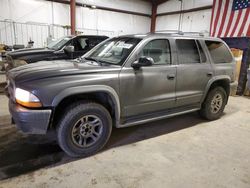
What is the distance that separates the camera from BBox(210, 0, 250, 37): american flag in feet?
25.3

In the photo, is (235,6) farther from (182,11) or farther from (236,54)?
(182,11)

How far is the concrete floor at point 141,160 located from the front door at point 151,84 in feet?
1.79

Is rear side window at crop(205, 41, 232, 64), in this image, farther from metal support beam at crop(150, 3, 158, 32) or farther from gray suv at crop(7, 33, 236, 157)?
metal support beam at crop(150, 3, 158, 32)

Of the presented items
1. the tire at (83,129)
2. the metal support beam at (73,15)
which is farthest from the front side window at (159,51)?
the metal support beam at (73,15)

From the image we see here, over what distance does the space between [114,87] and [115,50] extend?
78 centimetres

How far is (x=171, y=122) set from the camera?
388cm

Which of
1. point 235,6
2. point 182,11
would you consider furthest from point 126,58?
point 182,11

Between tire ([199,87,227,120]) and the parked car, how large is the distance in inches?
126

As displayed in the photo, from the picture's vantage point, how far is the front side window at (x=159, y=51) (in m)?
2.96

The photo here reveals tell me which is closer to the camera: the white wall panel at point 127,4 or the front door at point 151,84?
the front door at point 151,84

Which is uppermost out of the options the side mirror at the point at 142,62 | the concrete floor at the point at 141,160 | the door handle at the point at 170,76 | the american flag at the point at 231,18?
the american flag at the point at 231,18

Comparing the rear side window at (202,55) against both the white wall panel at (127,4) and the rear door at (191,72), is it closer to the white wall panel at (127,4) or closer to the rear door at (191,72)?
the rear door at (191,72)

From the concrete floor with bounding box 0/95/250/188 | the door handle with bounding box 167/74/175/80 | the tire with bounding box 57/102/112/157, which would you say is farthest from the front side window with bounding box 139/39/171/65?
the concrete floor with bounding box 0/95/250/188

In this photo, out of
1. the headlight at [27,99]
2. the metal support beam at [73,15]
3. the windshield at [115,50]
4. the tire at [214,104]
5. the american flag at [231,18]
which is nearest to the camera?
the headlight at [27,99]
